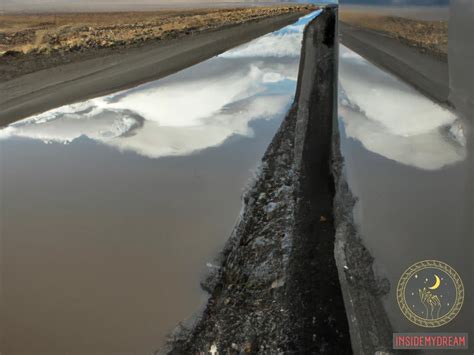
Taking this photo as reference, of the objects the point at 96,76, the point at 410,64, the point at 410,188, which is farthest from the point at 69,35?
the point at 410,188

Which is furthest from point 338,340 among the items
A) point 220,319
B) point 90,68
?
point 90,68

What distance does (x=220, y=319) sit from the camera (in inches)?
130

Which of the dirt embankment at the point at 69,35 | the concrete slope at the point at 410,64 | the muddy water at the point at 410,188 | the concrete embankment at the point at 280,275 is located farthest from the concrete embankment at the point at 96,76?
the muddy water at the point at 410,188

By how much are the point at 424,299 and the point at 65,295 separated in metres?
2.92

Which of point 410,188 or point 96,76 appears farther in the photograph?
point 96,76

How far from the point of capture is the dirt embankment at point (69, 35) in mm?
10688

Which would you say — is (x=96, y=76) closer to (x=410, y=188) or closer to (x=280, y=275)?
(x=280, y=275)

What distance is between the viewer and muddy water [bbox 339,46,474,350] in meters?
2.58

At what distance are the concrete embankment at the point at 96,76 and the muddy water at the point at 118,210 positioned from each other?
75cm

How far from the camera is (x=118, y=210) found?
467cm

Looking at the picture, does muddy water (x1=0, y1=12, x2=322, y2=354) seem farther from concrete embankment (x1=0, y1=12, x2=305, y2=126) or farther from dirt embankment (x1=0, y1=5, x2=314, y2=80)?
dirt embankment (x1=0, y1=5, x2=314, y2=80)

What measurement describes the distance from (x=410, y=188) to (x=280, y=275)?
1.45 m

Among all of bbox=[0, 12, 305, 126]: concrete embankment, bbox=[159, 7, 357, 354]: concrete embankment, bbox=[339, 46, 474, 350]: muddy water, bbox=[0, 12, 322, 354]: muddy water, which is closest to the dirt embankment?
bbox=[0, 12, 305, 126]: concrete embankment

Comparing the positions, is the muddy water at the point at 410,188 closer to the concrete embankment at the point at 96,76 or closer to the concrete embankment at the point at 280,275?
the concrete embankment at the point at 280,275
